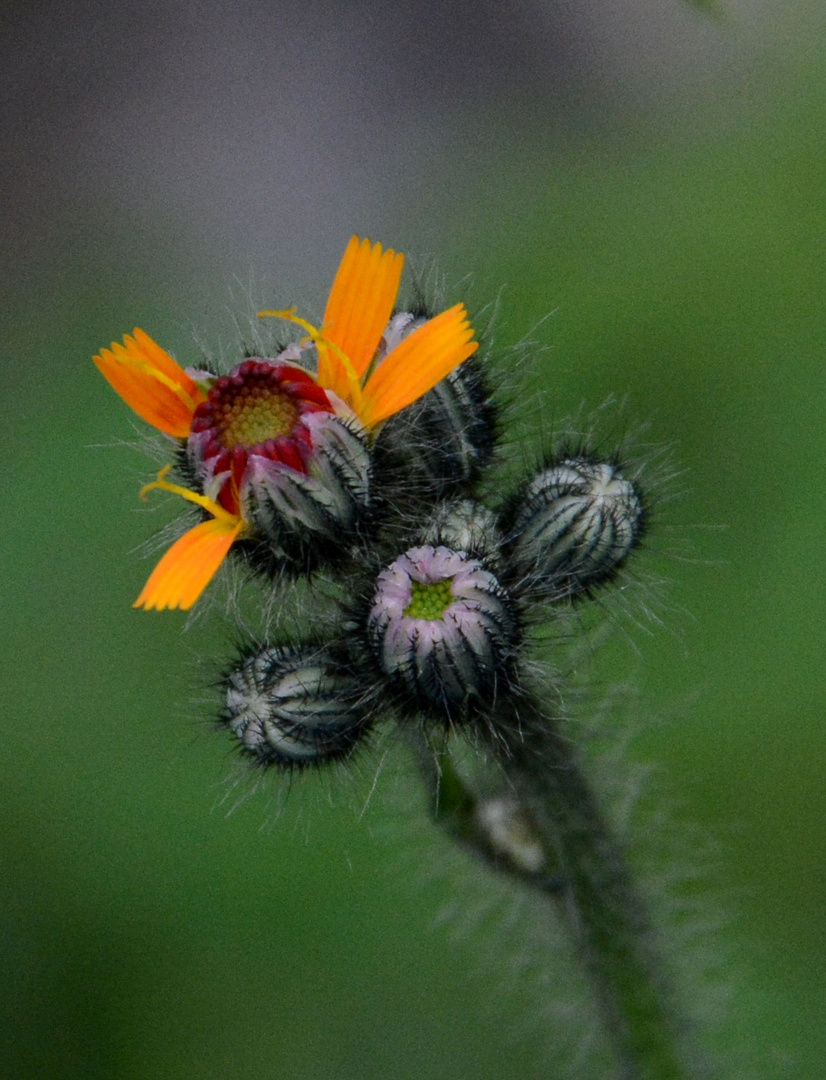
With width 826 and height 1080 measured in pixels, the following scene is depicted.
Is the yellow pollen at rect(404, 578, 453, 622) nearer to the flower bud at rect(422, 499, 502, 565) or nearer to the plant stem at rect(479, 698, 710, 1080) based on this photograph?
the flower bud at rect(422, 499, 502, 565)

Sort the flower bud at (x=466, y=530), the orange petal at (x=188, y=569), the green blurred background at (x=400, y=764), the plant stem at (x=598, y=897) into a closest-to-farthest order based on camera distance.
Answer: the orange petal at (x=188, y=569) → the flower bud at (x=466, y=530) → the plant stem at (x=598, y=897) → the green blurred background at (x=400, y=764)

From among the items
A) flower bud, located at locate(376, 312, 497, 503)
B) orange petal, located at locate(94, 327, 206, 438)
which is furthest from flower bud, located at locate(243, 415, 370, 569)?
orange petal, located at locate(94, 327, 206, 438)

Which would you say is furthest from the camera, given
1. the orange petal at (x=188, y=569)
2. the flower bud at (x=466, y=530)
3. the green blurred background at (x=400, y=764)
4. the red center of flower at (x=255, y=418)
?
the green blurred background at (x=400, y=764)

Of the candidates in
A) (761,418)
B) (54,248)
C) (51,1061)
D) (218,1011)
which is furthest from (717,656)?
(54,248)

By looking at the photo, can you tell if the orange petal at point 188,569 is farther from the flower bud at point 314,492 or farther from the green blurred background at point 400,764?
the green blurred background at point 400,764

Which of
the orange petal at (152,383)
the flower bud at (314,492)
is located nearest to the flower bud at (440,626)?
the flower bud at (314,492)
